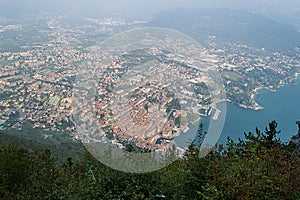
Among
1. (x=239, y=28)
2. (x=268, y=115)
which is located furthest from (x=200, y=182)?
(x=239, y=28)

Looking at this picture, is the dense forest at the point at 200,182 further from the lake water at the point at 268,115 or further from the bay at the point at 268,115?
the bay at the point at 268,115

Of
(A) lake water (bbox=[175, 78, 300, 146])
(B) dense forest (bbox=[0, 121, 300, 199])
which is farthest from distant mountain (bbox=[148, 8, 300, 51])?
(B) dense forest (bbox=[0, 121, 300, 199])

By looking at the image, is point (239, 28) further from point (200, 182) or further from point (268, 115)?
point (200, 182)

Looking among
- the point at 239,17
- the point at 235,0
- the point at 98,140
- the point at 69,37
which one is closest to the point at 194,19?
the point at 239,17

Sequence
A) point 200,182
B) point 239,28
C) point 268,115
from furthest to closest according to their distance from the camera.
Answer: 1. point 239,28
2. point 268,115
3. point 200,182

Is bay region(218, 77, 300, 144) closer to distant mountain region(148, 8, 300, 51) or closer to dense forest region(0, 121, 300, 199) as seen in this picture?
dense forest region(0, 121, 300, 199)

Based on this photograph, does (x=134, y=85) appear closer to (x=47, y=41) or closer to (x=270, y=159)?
(x=270, y=159)
